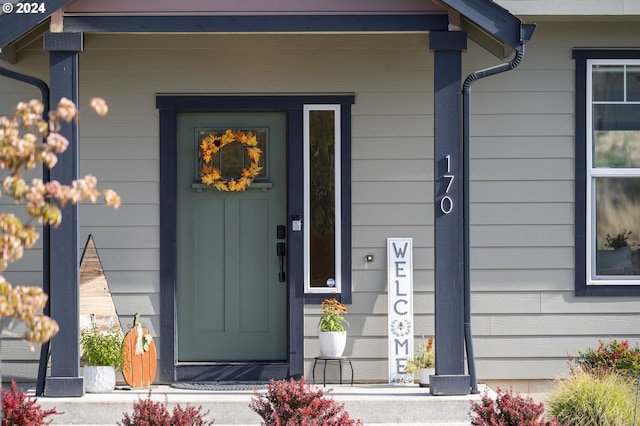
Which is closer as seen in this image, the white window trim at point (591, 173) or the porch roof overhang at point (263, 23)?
the porch roof overhang at point (263, 23)

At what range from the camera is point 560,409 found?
7.16 meters

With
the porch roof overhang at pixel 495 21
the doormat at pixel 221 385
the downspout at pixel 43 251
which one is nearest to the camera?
the porch roof overhang at pixel 495 21

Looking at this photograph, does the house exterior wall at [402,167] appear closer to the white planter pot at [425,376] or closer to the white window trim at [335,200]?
the white window trim at [335,200]

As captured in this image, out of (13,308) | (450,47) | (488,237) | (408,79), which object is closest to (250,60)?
(408,79)

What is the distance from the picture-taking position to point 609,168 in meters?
8.71

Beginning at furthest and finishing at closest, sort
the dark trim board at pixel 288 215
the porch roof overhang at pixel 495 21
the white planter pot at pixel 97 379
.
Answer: the dark trim board at pixel 288 215 < the white planter pot at pixel 97 379 < the porch roof overhang at pixel 495 21

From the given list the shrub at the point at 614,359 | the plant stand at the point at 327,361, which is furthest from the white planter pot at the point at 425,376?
the shrub at the point at 614,359

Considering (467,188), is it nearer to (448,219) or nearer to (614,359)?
(448,219)

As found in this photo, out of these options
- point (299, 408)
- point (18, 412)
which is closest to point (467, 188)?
point (299, 408)

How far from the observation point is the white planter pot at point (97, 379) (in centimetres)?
768

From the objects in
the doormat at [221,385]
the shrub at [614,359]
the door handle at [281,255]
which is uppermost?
the door handle at [281,255]

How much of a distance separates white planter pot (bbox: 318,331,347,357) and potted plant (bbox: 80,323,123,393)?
5.30 feet

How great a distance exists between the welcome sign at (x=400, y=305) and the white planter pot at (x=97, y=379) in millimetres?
2277

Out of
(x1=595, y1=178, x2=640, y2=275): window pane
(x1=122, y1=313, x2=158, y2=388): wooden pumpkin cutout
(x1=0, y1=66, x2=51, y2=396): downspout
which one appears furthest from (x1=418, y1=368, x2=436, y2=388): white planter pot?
(x1=0, y1=66, x2=51, y2=396): downspout
